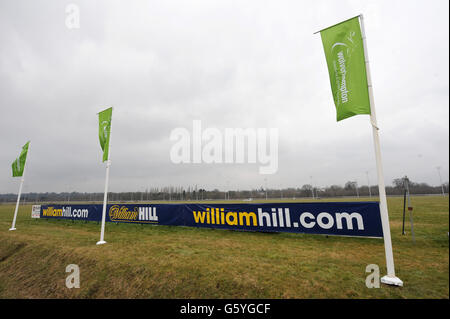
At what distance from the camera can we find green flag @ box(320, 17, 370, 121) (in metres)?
5.02

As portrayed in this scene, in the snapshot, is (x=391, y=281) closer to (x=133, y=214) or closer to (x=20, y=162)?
(x=133, y=214)

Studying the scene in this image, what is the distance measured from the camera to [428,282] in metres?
4.37

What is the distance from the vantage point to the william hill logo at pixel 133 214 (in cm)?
1315

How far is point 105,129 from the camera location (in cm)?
971

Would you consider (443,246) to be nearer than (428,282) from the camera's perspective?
No

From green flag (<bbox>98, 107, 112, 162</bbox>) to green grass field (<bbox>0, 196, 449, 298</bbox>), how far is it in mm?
4360

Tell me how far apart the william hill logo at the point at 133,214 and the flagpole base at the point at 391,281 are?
11853 mm

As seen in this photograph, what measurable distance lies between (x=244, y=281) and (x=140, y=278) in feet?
9.63

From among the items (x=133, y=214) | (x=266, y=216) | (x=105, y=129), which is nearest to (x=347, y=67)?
(x=266, y=216)

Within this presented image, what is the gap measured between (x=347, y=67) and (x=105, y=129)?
404 inches
